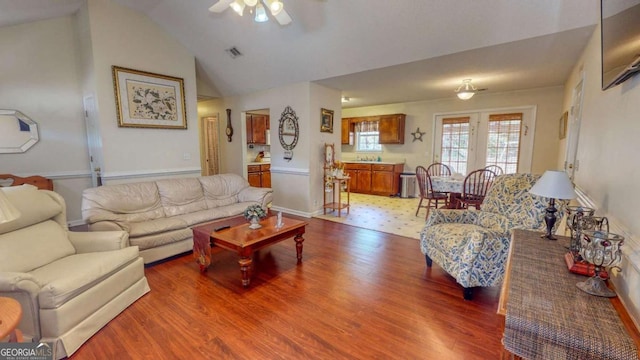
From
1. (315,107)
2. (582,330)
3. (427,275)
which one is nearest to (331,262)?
(427,275)

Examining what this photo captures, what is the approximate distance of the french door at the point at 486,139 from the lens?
5.44m

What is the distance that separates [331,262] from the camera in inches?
121

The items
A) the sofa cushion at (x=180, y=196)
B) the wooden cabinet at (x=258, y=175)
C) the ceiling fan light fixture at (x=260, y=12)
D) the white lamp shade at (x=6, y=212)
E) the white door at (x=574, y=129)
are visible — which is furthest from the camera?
the wooden cabinet at (x=258, y=175)

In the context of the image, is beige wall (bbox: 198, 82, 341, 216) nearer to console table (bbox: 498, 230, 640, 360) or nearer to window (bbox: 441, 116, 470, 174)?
window (bbox: 441, 116, 470, 174)

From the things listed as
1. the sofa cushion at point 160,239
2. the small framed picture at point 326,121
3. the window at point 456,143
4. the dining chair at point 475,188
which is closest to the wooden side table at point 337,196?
the small framed picture at point 326,121

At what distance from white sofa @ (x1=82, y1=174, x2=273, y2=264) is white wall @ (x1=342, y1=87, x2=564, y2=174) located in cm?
421

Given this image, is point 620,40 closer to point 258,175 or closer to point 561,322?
point 561,322

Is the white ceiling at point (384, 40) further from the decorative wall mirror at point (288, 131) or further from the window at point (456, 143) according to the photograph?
the window at point (456, 143)

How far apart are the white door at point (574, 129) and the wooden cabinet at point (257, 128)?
5798 mm

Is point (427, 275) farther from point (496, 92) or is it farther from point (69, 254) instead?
point (496, 92)

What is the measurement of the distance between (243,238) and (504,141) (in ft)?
18.5

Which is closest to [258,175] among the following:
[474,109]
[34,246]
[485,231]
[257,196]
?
[257,196]

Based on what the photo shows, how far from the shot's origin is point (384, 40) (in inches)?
130

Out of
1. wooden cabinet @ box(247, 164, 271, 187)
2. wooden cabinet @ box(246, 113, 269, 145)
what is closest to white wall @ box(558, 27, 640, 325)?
wooden cabinet @ box(247, 164, 271, 187)
